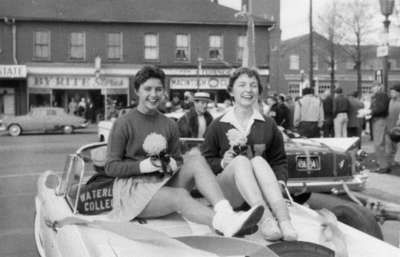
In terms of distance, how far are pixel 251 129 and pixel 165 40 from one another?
3233 cm

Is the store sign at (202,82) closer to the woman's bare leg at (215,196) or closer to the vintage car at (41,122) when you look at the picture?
the vintage car at (41,122)

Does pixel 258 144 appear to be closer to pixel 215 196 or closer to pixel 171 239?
pixel 215 196

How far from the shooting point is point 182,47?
36.9 meters

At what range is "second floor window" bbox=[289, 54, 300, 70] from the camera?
193 feet

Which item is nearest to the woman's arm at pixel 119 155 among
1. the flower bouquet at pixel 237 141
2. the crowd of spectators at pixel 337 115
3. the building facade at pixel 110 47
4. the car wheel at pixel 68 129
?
the flower bouquet at pixel 237 141

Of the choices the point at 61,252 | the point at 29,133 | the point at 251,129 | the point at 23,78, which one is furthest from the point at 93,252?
the point at 23,78

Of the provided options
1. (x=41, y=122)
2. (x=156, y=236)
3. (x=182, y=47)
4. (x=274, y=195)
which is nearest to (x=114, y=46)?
(x=182, y=47)

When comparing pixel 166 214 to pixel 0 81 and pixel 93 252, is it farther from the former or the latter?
pixel 0 81

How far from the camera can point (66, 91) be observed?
36.1 meters

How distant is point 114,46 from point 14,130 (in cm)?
1244

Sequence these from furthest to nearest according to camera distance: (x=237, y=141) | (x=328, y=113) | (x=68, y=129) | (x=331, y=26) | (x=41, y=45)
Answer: (x=331, y=26) < (x=41, y=45) < (x=68, y=129) < (x=328, y=113) < (x=237, y=141)

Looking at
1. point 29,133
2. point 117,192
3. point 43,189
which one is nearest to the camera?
point 117,192

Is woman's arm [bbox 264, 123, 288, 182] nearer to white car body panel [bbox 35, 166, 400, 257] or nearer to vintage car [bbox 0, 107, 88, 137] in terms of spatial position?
white car body panel [bbox 35, 166, 400, 257]

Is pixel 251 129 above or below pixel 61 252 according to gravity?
above
